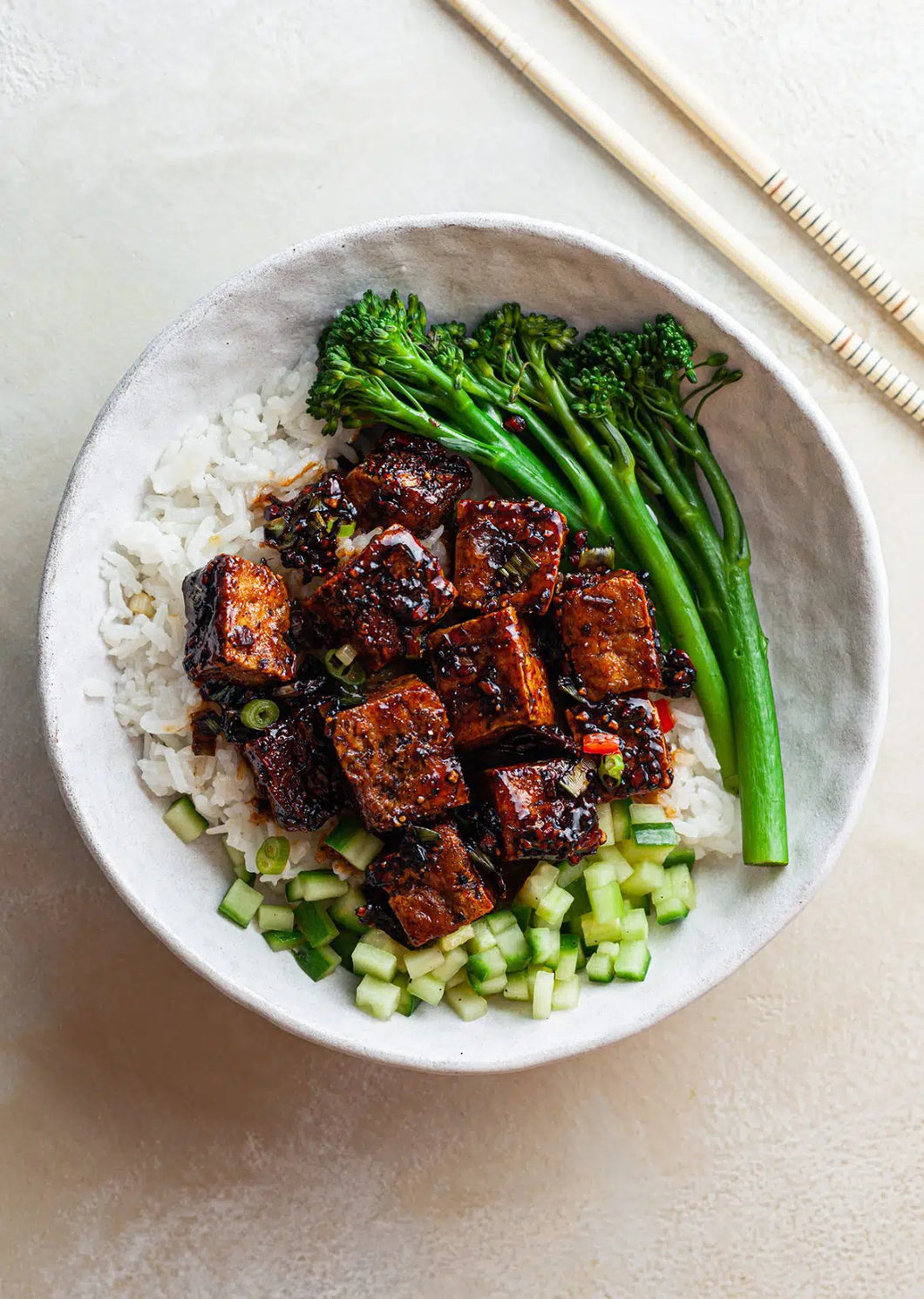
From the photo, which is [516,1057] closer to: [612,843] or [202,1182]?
[612,843]

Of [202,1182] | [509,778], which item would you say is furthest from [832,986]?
[202,1182]

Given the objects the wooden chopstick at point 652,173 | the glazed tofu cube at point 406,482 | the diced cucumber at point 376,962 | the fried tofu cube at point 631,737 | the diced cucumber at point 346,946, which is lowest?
the diced cucumber at point 346,946

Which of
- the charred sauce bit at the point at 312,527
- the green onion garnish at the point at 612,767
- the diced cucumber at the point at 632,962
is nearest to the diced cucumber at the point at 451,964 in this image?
the diced cucumber at the point at 632,962

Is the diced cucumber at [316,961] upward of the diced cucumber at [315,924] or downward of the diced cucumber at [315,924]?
downward

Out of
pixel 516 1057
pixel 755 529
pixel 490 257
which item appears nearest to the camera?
pixel 516 1057

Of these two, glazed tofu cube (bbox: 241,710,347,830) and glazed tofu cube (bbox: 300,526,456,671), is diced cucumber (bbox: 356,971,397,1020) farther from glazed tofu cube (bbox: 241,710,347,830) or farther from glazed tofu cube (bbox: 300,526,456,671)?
glazed tofu cube (bbox: 300,526,456,671)

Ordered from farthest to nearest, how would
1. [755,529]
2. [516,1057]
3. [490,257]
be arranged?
[755,529] < [490,257] < [516,1057]

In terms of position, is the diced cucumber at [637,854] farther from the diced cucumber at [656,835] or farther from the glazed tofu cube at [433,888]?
the glazed tofu cube at [433,888]

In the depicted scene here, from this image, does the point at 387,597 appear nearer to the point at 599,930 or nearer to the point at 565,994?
the point at 599,930
